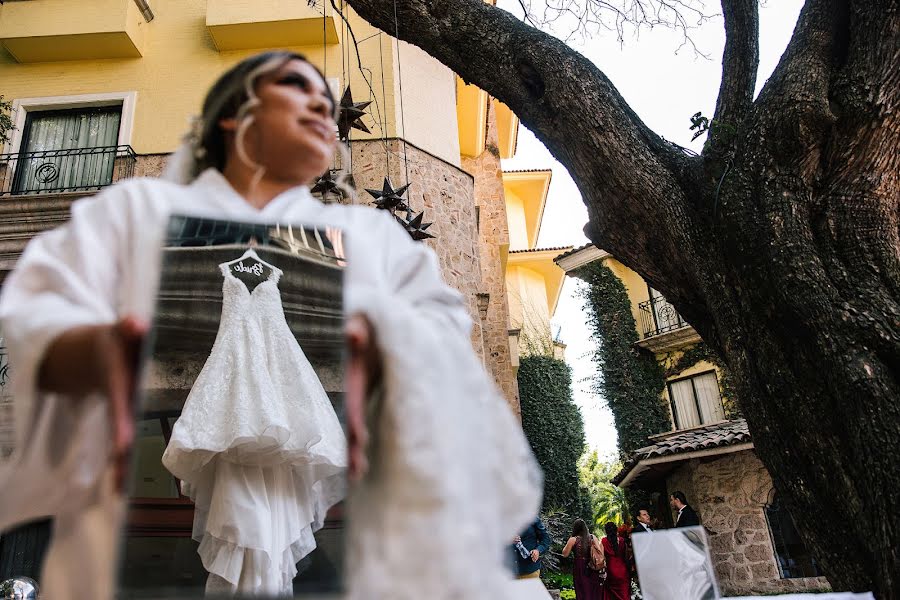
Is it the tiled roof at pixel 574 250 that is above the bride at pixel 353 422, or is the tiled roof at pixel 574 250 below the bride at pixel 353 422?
above

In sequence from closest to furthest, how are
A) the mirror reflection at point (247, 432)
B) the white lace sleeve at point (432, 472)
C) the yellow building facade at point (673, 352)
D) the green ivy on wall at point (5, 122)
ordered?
the white lace sleeve at point (432, 472), the mirror reflection at point (247, 432), the green ivy on wall at point (5, 122), the yellow building facade at point (673, 352)

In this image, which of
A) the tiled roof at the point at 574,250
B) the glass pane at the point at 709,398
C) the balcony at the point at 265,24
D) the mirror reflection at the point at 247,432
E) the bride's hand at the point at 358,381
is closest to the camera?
the bride's hand at the point at 358,381

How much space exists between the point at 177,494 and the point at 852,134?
3661 millimetres

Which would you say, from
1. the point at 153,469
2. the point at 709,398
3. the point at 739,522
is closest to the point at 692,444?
the point at 739,522

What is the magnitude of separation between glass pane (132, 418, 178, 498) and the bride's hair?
181 centimetres

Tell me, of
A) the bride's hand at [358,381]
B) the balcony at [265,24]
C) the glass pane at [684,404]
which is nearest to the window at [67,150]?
the balcony at [265,24]

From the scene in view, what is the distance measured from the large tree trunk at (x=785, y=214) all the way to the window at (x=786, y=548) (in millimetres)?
10356

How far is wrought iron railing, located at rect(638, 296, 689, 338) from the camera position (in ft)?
57.8

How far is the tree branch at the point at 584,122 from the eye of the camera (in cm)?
319

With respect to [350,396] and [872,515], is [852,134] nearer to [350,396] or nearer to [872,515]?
[872,515]

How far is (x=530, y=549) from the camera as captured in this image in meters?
6.11

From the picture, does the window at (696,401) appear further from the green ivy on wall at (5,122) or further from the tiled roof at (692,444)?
the green ivy on wall at (5,122)

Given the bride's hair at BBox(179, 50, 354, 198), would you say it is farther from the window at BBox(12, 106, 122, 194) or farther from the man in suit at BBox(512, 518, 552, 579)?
the window at BBox(12, 106, 122, 194)

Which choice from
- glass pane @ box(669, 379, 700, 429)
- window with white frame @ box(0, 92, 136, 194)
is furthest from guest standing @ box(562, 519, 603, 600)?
glass pane @ box(669, 379, 700, 429)
